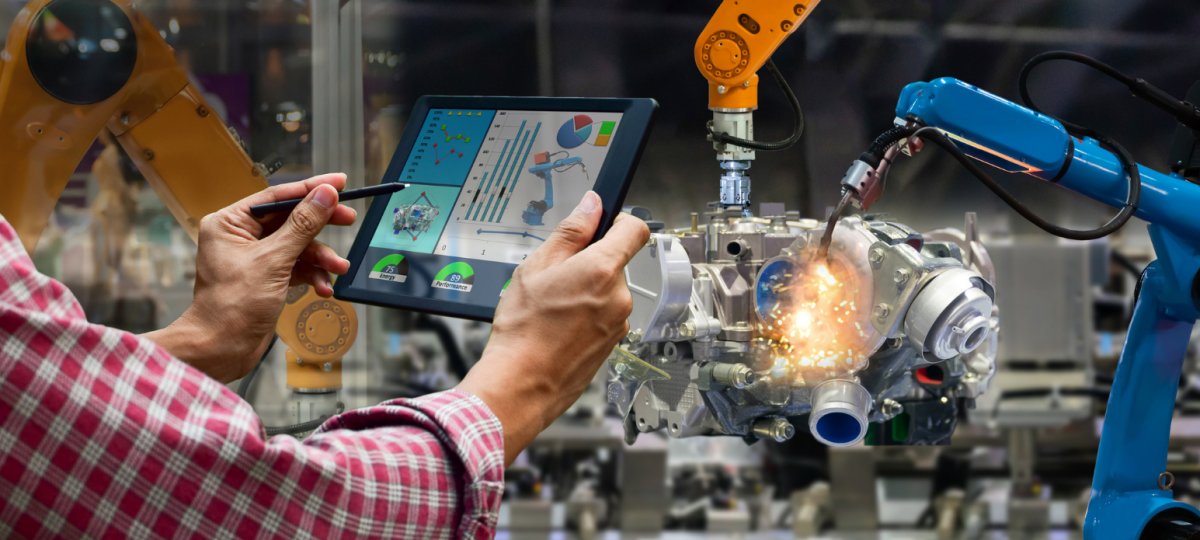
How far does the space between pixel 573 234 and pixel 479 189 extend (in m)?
0.53

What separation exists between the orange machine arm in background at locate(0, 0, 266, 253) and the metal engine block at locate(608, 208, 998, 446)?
1.42m

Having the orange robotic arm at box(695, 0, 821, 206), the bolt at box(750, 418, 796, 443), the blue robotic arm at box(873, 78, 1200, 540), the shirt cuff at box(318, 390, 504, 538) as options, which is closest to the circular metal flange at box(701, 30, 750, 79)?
the orange robotic arm at box(695, 0, 821, 206)

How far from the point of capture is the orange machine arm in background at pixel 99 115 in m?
3.42

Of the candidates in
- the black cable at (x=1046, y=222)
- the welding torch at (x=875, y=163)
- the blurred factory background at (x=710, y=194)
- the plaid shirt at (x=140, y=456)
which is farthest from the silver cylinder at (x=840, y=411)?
the plaid shirt at (x=140, y=456)

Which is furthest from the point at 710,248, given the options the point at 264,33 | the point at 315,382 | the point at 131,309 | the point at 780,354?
the point at 131,309

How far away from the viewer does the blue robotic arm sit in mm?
2721

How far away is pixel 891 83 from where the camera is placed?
4512mm

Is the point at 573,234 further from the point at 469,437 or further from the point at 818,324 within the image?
the point at 818,324

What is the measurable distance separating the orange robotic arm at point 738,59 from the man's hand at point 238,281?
1.68 metres

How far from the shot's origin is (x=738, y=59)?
10.8 ft

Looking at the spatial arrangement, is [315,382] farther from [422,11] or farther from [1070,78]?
A: [1070,78]

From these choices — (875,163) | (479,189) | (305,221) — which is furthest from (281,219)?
(875,163)

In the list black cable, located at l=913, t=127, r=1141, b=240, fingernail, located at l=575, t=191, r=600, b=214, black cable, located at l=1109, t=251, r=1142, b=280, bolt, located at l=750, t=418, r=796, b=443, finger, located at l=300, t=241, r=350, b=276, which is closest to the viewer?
fingernail, located at l=575, t=191, r=600, b=214

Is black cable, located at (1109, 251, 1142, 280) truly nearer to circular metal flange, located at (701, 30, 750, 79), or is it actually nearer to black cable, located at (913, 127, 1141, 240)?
black cable, located at (913, 127, 1141, 240)
